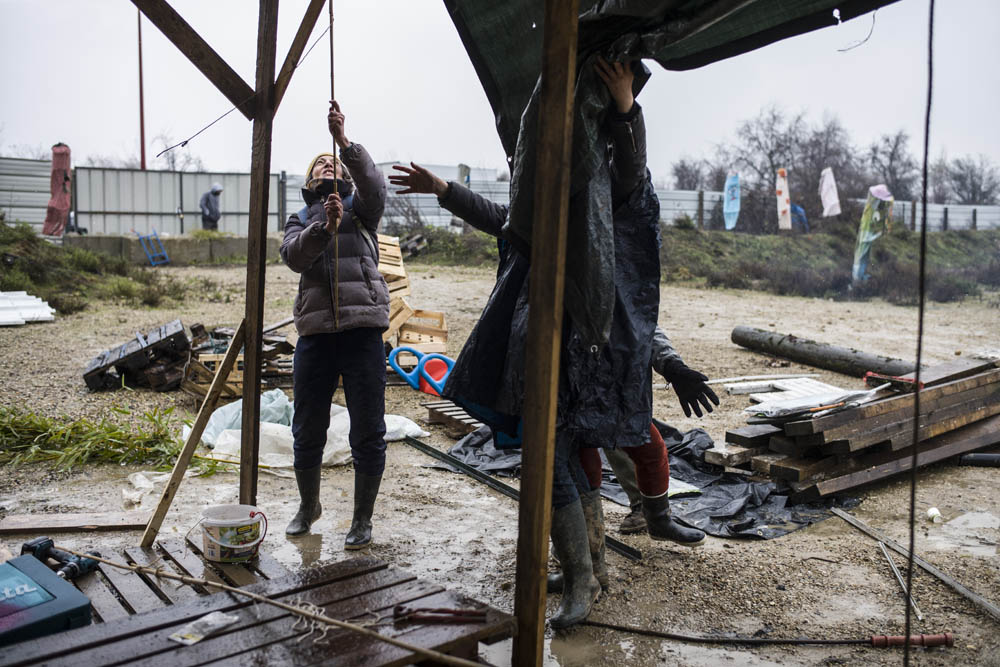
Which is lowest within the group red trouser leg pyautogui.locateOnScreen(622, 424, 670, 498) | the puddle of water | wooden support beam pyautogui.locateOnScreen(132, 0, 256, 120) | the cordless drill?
the puddle of water

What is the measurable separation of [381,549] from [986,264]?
26013 millimetres

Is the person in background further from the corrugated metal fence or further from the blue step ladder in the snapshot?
the blue step ladder

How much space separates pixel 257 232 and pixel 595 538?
215cm

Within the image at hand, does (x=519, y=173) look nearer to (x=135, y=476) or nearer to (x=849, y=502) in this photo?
(x=849, y=502)

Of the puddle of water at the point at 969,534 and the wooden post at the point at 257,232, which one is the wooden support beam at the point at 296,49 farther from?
the puddle of water at the point at 969,534

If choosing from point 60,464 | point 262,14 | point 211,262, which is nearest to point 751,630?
point 262,14

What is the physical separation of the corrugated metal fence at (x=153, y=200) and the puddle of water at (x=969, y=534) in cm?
1797

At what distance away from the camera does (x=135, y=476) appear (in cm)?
521

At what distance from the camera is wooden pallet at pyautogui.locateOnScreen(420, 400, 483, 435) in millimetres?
6414

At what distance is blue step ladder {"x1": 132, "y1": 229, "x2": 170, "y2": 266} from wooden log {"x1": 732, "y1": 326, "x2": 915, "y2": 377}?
14.8m

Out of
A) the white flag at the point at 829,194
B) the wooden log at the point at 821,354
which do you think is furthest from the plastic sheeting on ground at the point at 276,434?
the white flag at the point at 829,194

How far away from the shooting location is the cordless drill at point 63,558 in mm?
3266

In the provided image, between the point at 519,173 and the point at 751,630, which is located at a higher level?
the point at 519,173

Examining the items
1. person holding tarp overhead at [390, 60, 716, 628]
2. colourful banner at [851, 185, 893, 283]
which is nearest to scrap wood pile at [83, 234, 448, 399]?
person holding tarp overhead at [390, 60, 716, 628]
